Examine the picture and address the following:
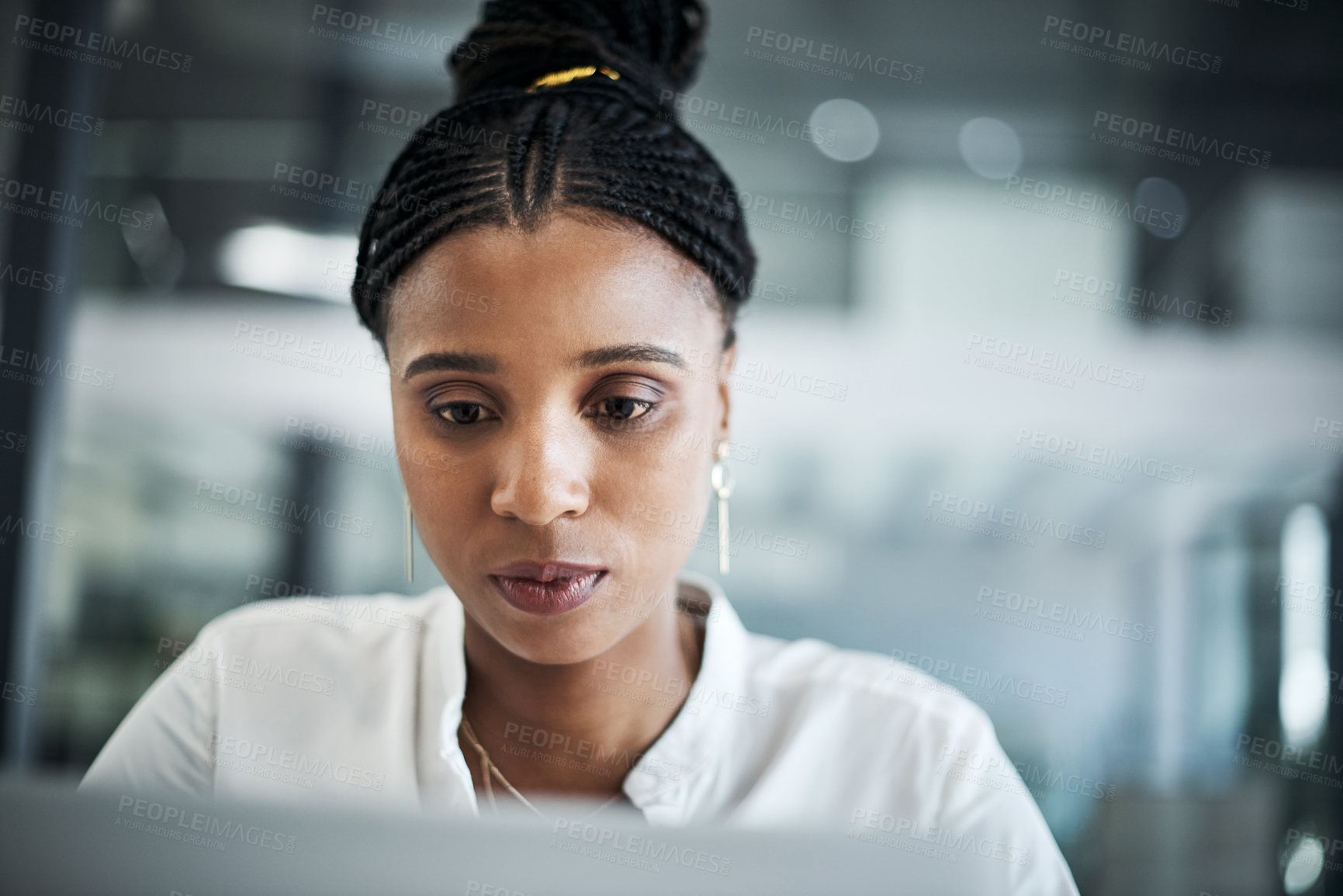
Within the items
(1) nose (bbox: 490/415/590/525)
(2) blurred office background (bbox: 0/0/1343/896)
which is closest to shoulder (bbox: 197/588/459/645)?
(1) nose (bbox: 490/415/590/525)

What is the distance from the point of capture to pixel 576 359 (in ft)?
2.88

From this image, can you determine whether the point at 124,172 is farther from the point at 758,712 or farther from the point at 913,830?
the point at 913,830

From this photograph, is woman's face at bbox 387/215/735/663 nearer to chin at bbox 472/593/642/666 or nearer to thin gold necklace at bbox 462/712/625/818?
chin at bbox 472/593/642/666

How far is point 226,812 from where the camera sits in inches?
12.6

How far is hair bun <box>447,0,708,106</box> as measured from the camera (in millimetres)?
1087

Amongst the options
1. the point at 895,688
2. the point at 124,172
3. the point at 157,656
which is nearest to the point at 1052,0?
the point at 895,688

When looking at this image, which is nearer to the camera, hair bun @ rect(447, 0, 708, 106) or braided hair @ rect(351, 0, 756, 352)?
braided hair @ rect(351, 0, 756, 352)

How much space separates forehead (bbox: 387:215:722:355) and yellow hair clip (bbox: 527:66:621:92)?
0.81ft

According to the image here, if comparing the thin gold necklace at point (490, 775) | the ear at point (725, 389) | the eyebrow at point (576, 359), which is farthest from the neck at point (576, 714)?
the eyebrow at point (576, 359)

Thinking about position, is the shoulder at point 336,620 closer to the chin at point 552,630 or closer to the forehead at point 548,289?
the chin at point 552,630

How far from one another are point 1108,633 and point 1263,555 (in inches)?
18.3

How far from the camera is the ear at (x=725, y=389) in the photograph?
42.5 inches

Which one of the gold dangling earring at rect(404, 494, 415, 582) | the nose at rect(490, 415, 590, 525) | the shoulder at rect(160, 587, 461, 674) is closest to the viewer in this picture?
the nose at rect(490, 415, 590, 525)

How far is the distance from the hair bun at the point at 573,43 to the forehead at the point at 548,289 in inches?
10.2
